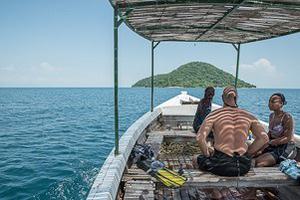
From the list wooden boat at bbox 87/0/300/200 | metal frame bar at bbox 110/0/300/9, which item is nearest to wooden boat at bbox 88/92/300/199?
wooden boat at bbox 87/0/300/200

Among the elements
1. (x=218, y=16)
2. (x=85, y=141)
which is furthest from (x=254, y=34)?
(x=85, y=141)

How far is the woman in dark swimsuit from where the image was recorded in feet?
15.3

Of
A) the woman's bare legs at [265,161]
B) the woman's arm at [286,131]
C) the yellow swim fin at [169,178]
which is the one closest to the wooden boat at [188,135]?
the yellow swim fin at [169,178]

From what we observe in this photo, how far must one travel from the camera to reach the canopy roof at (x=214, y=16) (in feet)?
13.2

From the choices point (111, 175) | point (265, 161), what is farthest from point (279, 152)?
point (111, 175)

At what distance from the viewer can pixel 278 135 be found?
4832 mm

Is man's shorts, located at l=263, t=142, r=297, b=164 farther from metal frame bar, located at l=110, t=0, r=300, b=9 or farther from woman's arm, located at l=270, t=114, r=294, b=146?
metal frame bar, located at l=110, t=0, r=300, b=9

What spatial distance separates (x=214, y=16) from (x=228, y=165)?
2992 millimetres

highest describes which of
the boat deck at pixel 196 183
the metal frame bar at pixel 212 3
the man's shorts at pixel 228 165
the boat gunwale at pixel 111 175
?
the metal frame bar at pixel 212 3

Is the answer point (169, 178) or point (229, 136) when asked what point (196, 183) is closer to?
point (169, 178)

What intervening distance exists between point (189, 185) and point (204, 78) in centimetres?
18868

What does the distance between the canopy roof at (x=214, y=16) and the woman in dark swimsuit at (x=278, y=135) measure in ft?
5.03

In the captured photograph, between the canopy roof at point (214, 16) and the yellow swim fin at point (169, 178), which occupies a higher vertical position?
the canopy roof at point (214, 16)

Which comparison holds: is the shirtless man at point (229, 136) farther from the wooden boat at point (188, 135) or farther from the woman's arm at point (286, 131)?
the woman's arm at point (286, 131)
